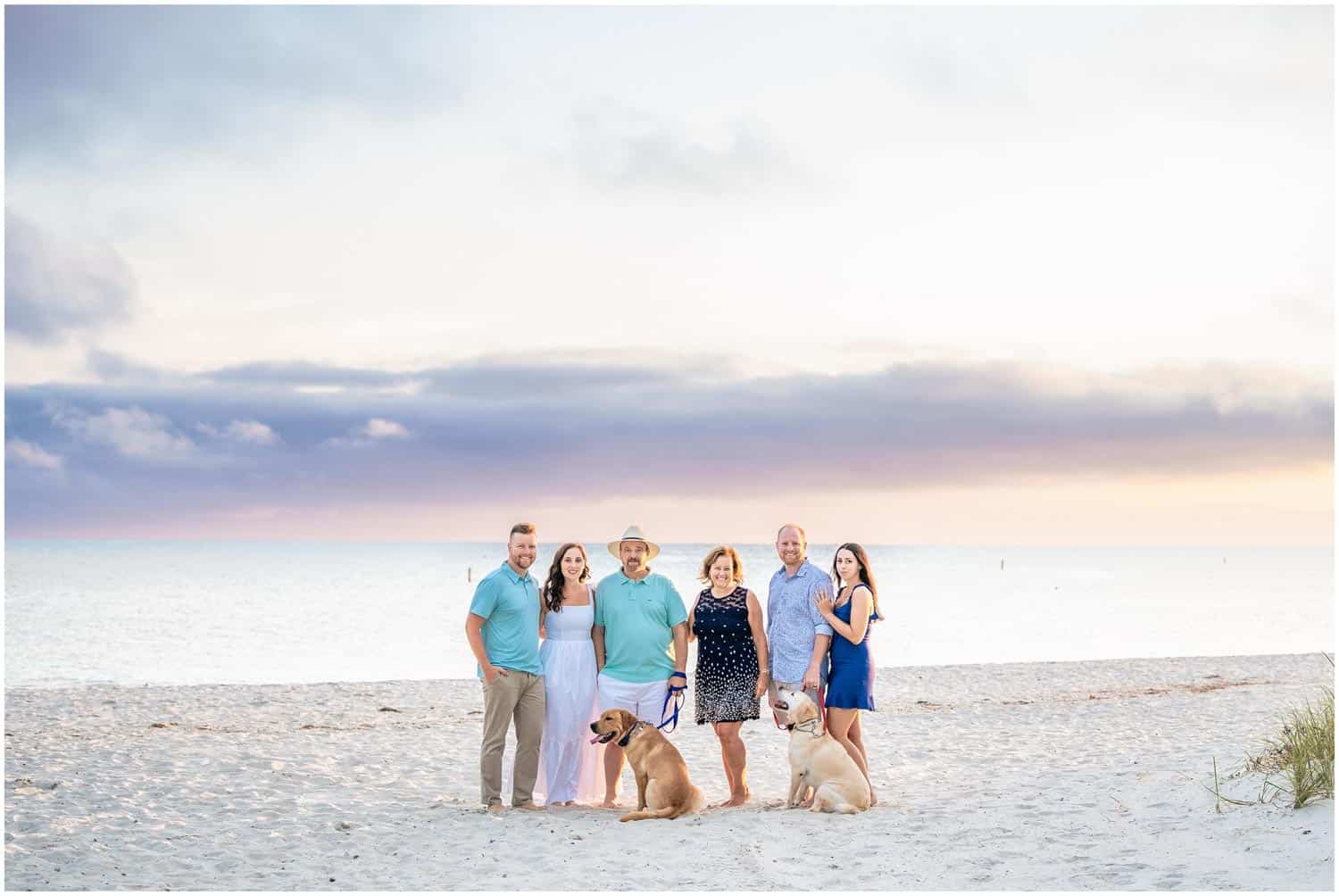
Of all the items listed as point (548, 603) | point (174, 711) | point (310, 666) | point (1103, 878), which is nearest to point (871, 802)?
point (1103, 878)

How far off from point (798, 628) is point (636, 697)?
1180 mm

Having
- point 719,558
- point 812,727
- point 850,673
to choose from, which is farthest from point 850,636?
point 719,558

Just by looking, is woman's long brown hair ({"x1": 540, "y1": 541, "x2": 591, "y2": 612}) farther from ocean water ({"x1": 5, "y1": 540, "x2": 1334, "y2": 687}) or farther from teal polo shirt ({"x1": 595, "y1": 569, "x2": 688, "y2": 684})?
ocean water ({"x1": 5, "y1": 540, "x2": 1334, "y2": 687})

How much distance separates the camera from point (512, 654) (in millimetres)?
7574

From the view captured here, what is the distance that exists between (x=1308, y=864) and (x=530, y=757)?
15.4 ft

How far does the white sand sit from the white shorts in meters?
0.72

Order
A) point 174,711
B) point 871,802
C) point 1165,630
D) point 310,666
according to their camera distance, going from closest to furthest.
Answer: point 871,802, point 174,711, point 310,666, point 1165,630

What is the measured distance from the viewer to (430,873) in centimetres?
655

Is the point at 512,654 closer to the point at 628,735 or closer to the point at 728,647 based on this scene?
the point at 628,735

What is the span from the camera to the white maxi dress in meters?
7.76

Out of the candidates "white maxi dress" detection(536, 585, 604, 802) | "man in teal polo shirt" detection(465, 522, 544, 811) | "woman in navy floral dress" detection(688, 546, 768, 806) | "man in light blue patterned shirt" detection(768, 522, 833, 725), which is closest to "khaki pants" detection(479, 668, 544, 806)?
"man in teal polo shirt" detection(465, 522, 544, 811)

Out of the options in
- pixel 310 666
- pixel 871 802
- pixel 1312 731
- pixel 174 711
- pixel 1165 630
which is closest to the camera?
pixel 1312 731

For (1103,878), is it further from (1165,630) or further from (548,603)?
(1165,630)

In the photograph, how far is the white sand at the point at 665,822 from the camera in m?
6.38
